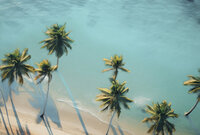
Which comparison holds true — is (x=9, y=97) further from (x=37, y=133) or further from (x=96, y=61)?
(x=96, y=61)

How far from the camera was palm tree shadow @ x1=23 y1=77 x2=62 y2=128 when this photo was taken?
3768 centimetres

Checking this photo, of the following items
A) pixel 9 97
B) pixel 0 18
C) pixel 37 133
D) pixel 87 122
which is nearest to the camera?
pixel 37 133

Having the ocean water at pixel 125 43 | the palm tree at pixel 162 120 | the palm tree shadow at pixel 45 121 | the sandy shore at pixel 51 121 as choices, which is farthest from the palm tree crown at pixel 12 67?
the palm tree at pixel 162 120

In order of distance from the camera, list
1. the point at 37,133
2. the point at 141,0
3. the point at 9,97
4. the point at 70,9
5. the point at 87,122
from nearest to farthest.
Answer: the point at 37,133
the point at 87,122
the point at 9,97
the point at 70,9
the point at 141,0

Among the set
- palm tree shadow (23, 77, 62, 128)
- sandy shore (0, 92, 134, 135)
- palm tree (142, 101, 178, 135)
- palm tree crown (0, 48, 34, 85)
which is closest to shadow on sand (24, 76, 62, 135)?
palm tree shadow (23, 77, 62, 128)

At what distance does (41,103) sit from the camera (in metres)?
39.8

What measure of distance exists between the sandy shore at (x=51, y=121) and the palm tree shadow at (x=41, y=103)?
0.33 meters

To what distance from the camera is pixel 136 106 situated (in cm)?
4106

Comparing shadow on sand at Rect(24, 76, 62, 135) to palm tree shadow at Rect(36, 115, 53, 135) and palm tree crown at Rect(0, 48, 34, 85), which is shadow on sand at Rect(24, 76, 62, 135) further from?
palm tree crown at Rect(0, 48, 34, 85)

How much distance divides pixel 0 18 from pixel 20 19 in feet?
23.6

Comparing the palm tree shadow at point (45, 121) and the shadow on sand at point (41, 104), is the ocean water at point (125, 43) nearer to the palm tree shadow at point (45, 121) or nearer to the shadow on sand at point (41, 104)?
the shadow on sand at point (41, 104)

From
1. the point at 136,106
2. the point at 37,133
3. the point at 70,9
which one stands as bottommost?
the point at 37,133

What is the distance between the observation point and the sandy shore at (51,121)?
34.5 m

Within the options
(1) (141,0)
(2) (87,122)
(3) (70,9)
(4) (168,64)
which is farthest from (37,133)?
(1) (141,0)
